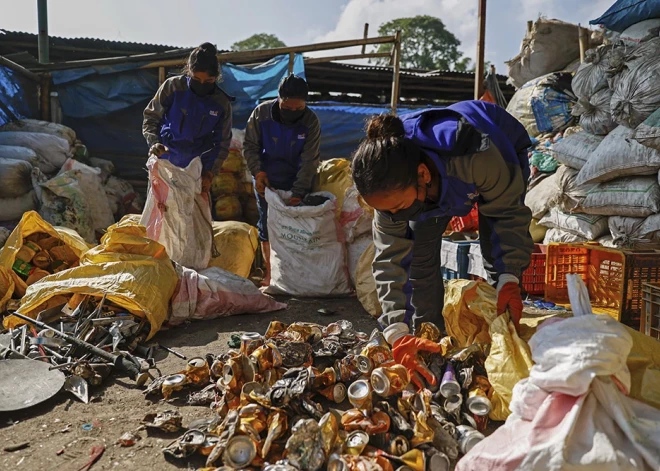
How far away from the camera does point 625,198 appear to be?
374 centimetres

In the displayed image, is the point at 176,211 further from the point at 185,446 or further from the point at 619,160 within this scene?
the point at 619,160

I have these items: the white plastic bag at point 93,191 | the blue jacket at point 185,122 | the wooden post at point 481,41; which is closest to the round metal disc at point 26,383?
the blue jacket at point 185,122

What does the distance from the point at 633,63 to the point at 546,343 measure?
2.88 meters

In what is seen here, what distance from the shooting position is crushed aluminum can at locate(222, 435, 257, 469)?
1817 mm

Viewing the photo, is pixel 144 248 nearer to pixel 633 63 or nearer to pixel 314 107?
pixel 633 63

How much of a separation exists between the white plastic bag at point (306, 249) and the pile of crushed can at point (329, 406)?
1.63m

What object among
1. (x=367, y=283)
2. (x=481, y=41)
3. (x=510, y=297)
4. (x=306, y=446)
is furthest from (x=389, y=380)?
(x=481, y=41)

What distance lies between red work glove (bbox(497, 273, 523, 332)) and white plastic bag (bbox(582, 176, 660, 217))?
1983mm

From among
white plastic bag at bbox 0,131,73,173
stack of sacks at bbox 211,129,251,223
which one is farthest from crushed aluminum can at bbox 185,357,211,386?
white plastic bag at bbox 0,131,73,173

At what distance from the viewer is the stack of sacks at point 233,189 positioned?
6.53 meters

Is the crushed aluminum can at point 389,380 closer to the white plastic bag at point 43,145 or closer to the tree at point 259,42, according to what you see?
the white plastic bag at point 43,145

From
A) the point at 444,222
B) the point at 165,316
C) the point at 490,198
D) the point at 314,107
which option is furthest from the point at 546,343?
the point at 314,107

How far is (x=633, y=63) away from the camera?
3586mm

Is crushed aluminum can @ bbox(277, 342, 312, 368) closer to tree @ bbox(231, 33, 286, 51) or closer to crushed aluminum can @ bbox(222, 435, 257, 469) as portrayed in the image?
crushed aluminum can @ bbox(222, 435, 257, 469)
